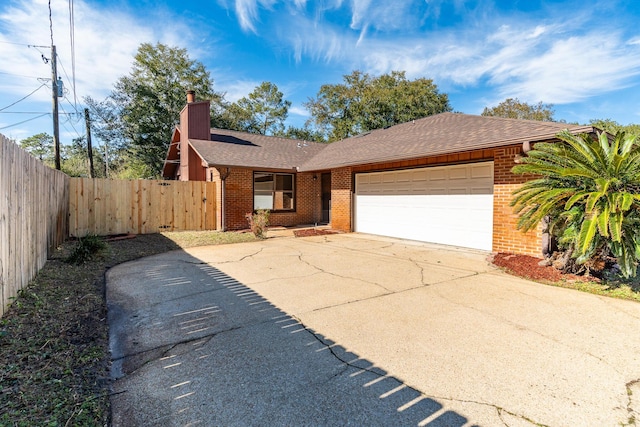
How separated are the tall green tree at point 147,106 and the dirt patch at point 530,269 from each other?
28109mm

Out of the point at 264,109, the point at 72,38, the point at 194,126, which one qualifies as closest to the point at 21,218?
the point at 72,38

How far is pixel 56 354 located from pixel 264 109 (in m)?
34.9

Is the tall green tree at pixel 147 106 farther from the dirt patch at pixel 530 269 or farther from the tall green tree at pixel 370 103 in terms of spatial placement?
the dirt patch at pixel 530 269

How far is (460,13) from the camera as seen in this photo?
1467 centimetres

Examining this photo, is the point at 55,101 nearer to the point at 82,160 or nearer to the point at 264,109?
the point at 264,109

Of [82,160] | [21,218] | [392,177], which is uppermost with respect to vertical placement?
[82,160]

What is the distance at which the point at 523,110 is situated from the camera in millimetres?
28906

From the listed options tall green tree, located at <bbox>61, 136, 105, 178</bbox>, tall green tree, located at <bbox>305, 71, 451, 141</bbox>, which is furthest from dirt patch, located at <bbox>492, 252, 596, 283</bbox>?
tall green tree, located at <bbox>61, 136, 105, 178</bbox>

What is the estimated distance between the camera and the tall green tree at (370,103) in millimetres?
29000

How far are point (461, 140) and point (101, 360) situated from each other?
332 inches

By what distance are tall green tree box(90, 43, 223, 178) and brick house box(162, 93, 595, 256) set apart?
11.9 m

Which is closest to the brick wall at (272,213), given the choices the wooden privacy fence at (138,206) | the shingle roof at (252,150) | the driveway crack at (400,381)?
the shingle roof at (252,150)

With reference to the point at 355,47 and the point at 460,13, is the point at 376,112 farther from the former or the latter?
the point at 460,13

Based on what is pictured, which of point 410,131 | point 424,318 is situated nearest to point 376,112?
point 410,131
